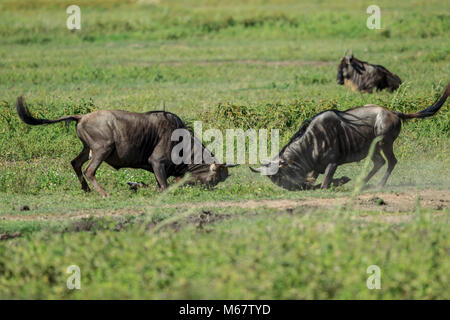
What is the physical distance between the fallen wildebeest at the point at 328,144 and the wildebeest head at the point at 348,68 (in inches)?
284

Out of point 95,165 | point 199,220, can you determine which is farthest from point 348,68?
point 199,220

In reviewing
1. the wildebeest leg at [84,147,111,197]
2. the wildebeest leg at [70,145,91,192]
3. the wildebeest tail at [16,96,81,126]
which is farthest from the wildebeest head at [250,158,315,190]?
the wildebeest tail at [16,96,81,126]

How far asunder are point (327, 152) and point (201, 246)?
170 inches

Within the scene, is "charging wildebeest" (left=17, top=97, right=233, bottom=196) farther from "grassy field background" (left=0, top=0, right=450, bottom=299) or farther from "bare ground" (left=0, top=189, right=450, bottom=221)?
"bare ground" (left=0, top=189, right=450, bottom=221)

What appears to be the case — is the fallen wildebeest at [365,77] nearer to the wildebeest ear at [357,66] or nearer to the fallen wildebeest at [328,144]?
the wildebeest ear at [357,66]

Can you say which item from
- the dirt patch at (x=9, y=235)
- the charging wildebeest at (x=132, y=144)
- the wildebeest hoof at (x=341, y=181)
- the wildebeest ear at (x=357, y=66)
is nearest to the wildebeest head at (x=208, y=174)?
the charging wildebeest at (x=132, y=144)

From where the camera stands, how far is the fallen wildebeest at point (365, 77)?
1805cm

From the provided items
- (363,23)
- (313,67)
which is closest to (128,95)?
(313,67)

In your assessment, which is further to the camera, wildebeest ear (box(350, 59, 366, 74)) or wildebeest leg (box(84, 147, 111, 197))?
wildebeest ear (box(350, 59, 366, 74))

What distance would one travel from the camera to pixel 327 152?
11117 millimetres

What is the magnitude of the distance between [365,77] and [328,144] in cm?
757

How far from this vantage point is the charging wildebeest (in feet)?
35.8

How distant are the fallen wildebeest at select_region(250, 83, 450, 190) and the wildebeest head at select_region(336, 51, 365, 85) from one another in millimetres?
7224
